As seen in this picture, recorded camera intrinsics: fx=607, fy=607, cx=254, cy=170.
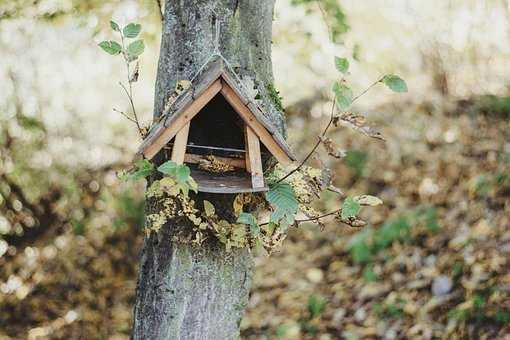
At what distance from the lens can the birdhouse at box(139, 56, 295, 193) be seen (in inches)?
71.5

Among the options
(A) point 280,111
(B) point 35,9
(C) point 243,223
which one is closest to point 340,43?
(A) point 280,111

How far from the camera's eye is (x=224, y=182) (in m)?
1.95

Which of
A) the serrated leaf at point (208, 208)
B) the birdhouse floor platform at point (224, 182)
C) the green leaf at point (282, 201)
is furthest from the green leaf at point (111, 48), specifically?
the green leaf at point (282, 201)

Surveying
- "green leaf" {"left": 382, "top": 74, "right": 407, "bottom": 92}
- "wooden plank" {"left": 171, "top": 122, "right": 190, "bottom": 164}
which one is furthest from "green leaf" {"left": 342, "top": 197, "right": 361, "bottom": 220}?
"wooden plank" {"left": 171, "top": 122, "right": 190, "bottom": 164}

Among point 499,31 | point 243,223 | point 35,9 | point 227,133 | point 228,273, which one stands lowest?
A: point 228,273

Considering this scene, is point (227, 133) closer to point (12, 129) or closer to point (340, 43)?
point (340, 43)

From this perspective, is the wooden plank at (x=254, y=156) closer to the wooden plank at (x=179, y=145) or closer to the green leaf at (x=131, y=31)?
the wooden plank at (x=179, y=145)

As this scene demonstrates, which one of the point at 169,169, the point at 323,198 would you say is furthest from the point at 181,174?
the point at 323,198

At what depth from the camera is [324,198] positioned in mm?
5223

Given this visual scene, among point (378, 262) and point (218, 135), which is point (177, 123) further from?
point (378, 262)

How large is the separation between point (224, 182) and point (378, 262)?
2525mm

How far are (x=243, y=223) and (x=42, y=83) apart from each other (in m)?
3.04

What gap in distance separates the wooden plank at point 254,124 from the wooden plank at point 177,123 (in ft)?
0.11

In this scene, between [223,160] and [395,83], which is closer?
[395,83]
